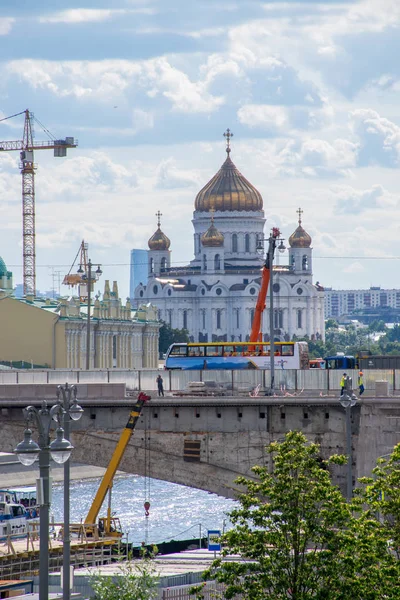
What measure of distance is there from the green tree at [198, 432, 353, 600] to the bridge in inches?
574

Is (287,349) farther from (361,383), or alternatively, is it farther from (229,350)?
(361,383)

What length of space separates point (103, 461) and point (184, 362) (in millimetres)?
26751

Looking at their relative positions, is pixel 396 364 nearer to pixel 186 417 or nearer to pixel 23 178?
pixel 186 417

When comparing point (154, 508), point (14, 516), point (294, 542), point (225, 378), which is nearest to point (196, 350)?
point (154, 508)

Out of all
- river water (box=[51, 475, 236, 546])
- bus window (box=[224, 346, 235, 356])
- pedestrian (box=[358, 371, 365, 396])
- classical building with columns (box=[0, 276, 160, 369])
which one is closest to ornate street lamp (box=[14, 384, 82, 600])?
pedestrian (box=[358, 371, 365, 396])

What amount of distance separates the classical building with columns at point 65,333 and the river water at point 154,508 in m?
10.5

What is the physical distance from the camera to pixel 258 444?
140 ft

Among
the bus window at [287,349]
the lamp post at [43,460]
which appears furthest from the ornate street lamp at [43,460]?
the bus window at [287,349]

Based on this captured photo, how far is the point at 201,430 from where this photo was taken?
1699 inches

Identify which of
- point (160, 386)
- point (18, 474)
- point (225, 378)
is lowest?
point (18, 474)

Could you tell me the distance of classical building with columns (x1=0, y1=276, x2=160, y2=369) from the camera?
10894 centimetres

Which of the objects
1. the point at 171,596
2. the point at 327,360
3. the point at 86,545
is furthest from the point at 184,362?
the point at 171,596

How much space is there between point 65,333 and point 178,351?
42840 mm

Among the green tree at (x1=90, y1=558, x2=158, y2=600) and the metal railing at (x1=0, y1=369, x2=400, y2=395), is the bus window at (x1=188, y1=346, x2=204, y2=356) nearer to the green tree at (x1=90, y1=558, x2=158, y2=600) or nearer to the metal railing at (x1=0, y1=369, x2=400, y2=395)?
the metal railing at (x1=0, y1=369, x2=400, y2=395)
